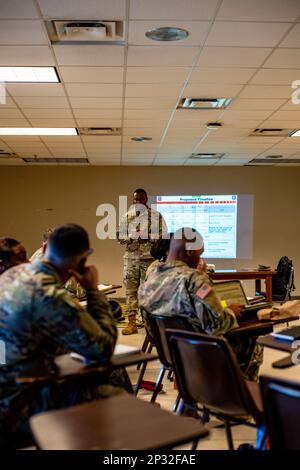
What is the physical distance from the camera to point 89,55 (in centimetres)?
376

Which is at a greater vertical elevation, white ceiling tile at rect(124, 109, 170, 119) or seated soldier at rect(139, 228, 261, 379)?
white ceiling tile at rect(124, 109, 170, 119)

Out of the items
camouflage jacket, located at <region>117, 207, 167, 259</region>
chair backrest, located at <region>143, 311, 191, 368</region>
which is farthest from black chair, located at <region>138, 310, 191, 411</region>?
camouflage jacket, located at <region>117, 207, 167, 259</region>

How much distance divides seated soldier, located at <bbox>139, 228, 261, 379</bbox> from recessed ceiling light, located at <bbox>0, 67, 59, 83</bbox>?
1.99m

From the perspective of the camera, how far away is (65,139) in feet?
22.9

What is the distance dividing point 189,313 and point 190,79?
2.42 meters

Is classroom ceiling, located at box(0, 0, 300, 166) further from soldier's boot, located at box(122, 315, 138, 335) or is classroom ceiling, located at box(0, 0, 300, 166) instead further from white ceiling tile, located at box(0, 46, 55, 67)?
soldier's boot, located at box(122, 315, 138, 335)

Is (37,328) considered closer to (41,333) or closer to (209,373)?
(41,333)

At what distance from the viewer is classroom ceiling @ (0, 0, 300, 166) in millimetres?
3086

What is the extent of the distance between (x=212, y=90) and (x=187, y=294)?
2613 mm

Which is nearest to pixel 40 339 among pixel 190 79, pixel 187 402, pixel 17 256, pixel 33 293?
pixel 33 293

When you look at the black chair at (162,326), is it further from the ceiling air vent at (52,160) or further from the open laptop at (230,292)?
the ceiling air vent at (52,160)

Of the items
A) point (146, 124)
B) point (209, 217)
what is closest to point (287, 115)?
point (146, 124)

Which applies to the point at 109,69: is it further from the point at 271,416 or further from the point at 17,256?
the point at 271,416

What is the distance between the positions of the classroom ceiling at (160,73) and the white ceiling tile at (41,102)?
1 centimetres
